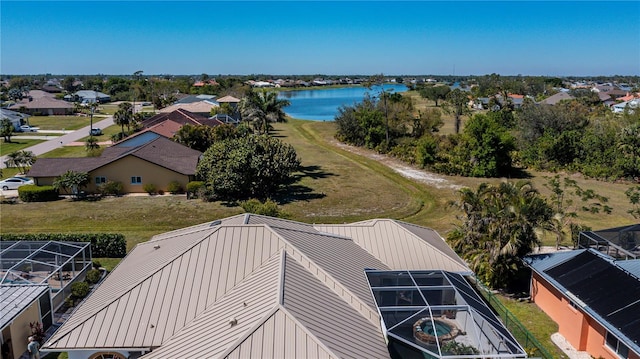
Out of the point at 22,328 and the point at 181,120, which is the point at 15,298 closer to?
the point at 22,328

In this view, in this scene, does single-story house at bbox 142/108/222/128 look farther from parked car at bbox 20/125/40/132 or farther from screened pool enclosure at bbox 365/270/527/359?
screened pool enclosure at bbox 365/270/527/359

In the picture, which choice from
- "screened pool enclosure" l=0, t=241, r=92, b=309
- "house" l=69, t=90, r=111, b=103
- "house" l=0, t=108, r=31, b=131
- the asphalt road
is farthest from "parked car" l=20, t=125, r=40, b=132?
"screened pool enclosure" l=0, t=241, r=92, b=309

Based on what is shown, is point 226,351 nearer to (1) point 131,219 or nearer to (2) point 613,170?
(1) point 131,219

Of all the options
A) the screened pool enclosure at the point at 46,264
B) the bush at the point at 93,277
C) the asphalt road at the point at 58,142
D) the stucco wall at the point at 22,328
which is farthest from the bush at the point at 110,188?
the stucco wall at the point at 22,328

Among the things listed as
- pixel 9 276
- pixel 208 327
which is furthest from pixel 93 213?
pixel 208 327

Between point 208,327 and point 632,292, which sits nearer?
point 208,327

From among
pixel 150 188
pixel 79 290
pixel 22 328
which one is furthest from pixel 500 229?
pixel 150 188

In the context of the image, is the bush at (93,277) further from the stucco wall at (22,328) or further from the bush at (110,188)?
the bush at (110,188)
